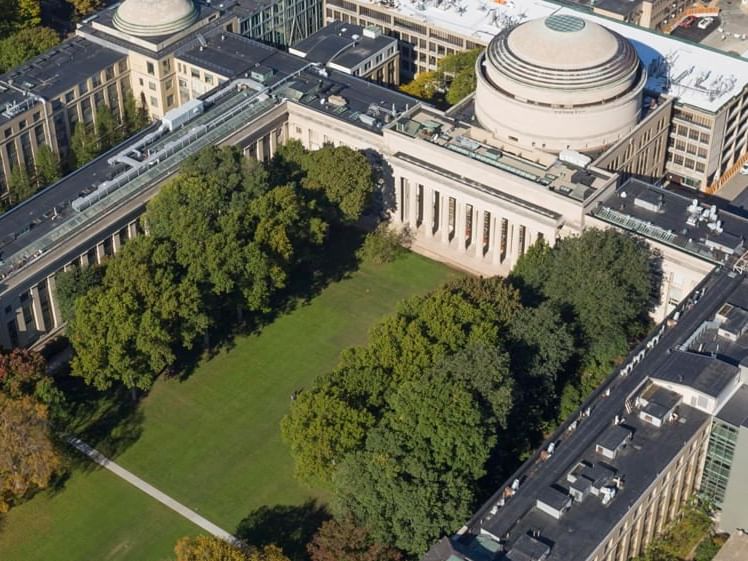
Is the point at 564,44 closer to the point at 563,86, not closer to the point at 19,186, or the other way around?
the point at 563,86

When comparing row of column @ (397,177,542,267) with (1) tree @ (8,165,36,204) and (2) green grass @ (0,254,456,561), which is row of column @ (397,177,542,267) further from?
(1) tree @ (8,165,36,204)

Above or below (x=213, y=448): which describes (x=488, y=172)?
above

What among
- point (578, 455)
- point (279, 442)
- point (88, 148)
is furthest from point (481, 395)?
point (88, 148)

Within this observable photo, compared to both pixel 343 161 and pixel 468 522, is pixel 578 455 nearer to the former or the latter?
pixel 468 522

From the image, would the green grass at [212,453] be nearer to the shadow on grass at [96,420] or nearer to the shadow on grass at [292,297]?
the shadow on grass at [96,420]

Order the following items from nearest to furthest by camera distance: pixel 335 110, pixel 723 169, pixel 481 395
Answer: pixel 481 395 → pixel 335 110 → pixel 723 169

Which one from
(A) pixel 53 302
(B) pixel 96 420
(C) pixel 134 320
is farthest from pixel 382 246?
(B) pixel 96 420
